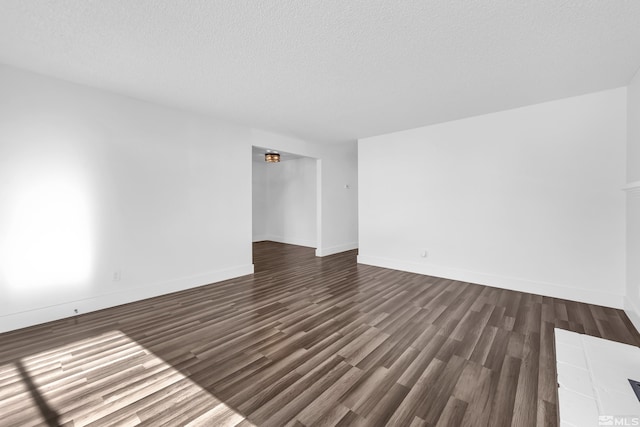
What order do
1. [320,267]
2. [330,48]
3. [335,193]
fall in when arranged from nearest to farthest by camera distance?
[330,48], [320,267], [335,193]

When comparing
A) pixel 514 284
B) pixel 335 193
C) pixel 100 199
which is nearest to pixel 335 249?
pixel 335 193

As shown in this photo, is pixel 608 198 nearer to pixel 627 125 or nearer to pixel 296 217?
pixel 627 125

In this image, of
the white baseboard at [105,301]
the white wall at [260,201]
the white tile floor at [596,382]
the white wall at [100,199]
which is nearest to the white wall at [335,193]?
the white wall at [100,199]

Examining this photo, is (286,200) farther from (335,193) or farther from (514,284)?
(514,284)

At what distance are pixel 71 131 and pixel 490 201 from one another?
563 cm

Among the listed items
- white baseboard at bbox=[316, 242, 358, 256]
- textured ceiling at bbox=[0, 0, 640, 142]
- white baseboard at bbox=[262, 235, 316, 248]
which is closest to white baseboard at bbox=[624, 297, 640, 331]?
textured ceiling at bbox=[0, 0, 640, 142]

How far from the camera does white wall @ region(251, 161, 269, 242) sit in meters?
8.58

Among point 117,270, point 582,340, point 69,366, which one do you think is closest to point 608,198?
point 582,340

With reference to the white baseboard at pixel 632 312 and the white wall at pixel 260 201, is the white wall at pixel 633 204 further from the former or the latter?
the white wall at pixel 260 201

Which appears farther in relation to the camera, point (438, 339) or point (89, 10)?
point (438, 339)

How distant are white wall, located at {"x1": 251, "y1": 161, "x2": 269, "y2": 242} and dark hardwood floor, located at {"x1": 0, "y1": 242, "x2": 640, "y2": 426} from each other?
201 inches

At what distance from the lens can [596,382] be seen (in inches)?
46.5

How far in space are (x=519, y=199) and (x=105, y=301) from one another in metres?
5.72

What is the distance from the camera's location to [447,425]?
1.46 m
